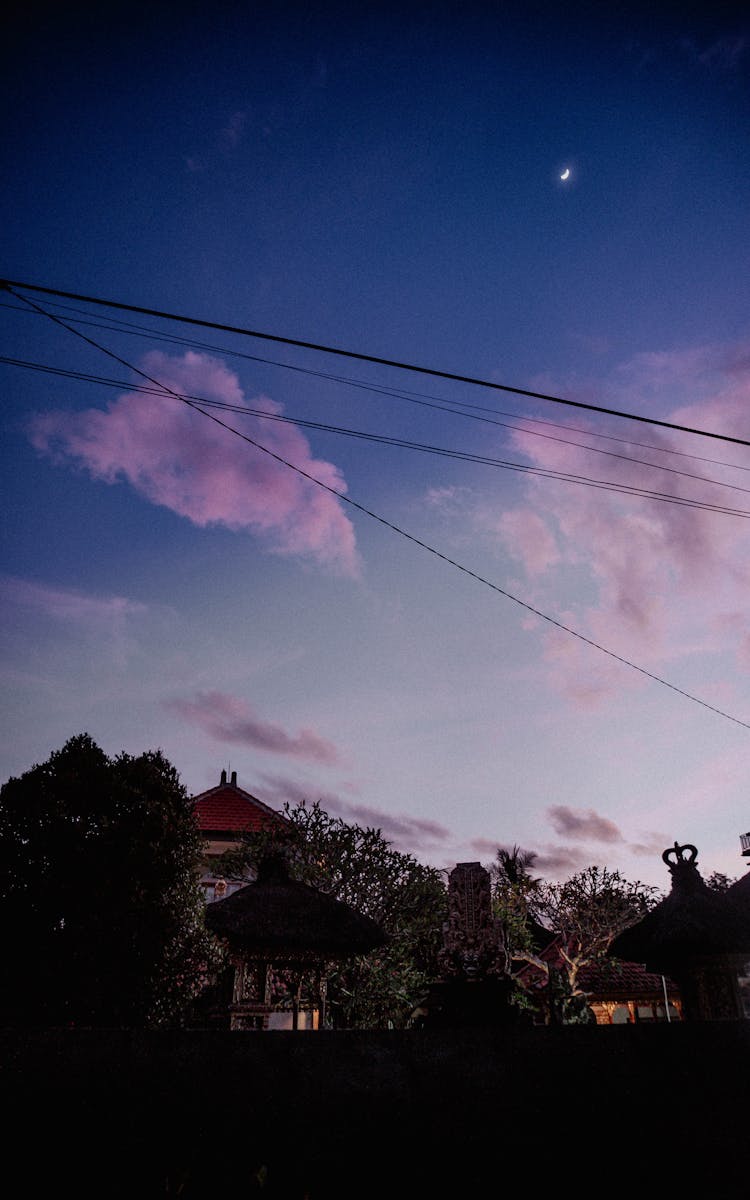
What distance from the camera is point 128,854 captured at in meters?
10.4

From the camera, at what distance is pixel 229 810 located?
27297 millimetres

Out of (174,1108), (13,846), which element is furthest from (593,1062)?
(13,846)

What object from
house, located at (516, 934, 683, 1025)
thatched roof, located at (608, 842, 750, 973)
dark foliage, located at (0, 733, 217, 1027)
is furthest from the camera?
house, located at (516, 934, 683, 1025)

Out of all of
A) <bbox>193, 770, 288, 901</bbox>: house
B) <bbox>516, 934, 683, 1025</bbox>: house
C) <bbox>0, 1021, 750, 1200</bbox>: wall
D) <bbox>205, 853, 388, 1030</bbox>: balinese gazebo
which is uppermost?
<bbox>193, 770, 288, 901</bbox>: house

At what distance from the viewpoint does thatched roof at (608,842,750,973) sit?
5.88m

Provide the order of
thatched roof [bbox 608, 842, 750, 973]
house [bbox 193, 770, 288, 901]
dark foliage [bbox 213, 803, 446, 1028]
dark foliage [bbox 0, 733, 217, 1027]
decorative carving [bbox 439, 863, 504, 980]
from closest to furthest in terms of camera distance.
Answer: thatched roof [bbox 608, 842, 750, 973] → decorative carving [bbox 439, 863, 504, 980] → dark foliage [bbox 0, 733, 217, 1027] → dark foliage [bbox 213, 803, 446, 1028] → house [bbox 193, 770, 288, 901]

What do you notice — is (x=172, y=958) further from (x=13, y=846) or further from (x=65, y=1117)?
(x=65, y=1117)

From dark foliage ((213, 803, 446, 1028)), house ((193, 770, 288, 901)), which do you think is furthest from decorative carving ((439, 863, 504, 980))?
house ((193, 770, 288, 901))

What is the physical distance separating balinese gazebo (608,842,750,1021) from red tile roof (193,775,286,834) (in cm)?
2212

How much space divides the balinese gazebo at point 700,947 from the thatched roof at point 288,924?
3.94 meters

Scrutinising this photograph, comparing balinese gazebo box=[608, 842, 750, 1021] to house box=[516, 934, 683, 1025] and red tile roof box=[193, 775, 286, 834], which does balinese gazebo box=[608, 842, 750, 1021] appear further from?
red tile roof box=[193, 775, 286, 834]

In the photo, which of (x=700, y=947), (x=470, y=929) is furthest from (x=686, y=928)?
(x=470, y=929)

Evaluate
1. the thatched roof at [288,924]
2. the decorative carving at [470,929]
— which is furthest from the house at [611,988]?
the thatched roof at [288,924]

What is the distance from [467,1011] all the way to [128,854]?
23.7ft
